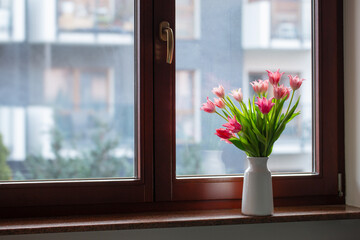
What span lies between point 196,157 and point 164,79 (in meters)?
0.29

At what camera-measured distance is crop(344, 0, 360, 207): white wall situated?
5.55 ft

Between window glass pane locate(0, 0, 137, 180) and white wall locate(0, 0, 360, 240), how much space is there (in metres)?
0.22

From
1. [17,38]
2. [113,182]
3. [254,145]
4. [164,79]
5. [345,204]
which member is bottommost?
[345,204]

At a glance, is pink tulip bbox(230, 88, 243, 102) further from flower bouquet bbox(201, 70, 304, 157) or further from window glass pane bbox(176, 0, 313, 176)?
window glass pane bbox(176, 0, 313, 176)

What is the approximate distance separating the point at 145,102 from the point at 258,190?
463mm

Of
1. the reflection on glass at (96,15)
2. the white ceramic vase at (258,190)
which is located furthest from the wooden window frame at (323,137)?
the reflection on glass at (96,15)

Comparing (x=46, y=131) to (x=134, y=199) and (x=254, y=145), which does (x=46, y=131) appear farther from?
(x=254, y=145)

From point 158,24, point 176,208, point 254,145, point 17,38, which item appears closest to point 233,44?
point 158,24

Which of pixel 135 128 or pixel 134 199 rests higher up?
pixel 135 128

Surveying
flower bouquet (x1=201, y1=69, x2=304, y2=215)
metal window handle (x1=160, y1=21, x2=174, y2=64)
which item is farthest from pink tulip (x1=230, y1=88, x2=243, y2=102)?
metal window handle (x1=160, y1=21, x2=174, y2=64)

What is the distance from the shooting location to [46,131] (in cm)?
156

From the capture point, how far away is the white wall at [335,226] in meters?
1.49

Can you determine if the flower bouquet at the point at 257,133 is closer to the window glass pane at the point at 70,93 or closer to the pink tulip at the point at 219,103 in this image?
the pink tulip at the point at 219,103

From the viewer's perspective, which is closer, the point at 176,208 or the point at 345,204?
the point at 176,208
